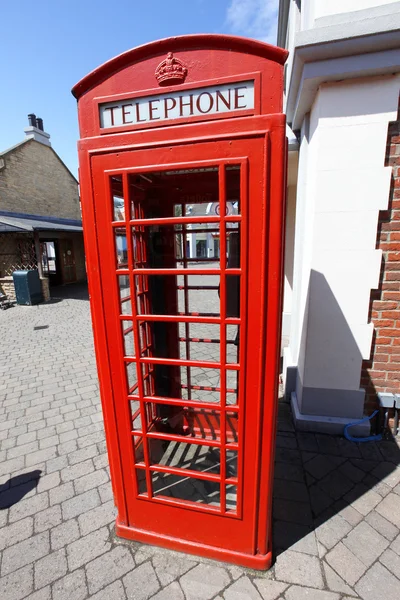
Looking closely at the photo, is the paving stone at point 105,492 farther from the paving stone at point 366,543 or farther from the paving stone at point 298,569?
the paving stone at point 366,543

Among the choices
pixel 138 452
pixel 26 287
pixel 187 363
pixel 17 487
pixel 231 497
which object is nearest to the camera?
pixel 187 363

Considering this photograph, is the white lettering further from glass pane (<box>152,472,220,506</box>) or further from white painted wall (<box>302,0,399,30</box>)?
glass pane (<box>152,472,220,506</box>)

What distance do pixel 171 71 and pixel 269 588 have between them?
3121 mm

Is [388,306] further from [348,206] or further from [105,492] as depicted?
[105,492]

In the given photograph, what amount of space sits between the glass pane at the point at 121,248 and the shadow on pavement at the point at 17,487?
7.95 feet

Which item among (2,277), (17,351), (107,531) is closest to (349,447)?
(107,531)

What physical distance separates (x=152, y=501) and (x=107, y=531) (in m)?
0.53

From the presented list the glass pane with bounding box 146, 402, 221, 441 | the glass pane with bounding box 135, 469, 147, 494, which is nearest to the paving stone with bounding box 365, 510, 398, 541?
the glass pane with bounding box 146, 402, 221, 441

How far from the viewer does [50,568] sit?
2105mm

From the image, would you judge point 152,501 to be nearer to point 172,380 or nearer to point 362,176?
point 172,380

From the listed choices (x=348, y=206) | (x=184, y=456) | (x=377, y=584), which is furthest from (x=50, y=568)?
(x=348, y=206)

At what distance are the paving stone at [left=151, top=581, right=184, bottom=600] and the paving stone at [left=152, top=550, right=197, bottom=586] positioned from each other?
0.12ft

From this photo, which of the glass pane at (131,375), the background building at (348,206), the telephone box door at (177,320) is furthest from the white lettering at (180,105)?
the background building at (348,206)

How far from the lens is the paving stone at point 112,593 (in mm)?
1906
